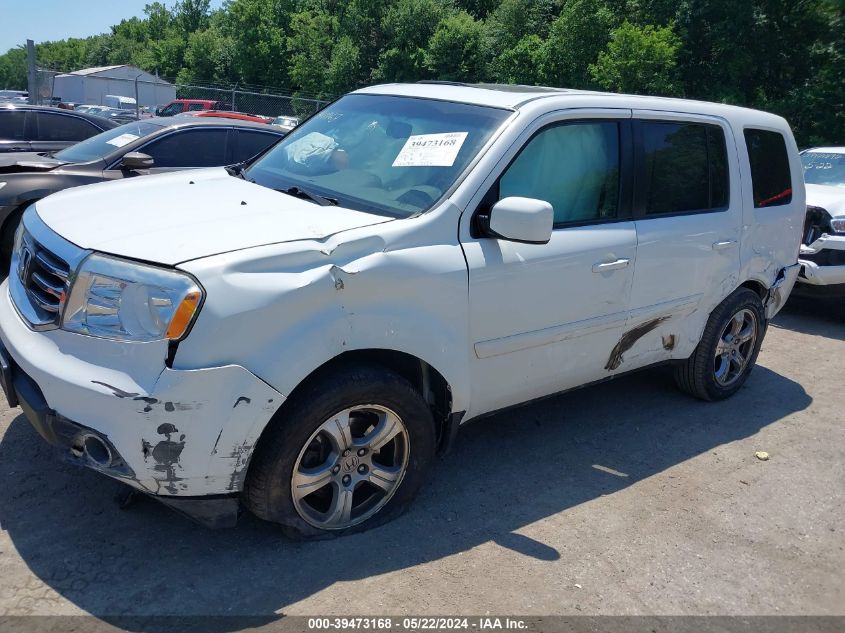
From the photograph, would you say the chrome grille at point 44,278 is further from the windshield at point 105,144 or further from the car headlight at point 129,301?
the windshield at point 105,144

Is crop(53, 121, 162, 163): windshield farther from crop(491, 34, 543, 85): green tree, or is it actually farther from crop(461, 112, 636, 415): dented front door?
crop(491, 34, 543, 85): green tree

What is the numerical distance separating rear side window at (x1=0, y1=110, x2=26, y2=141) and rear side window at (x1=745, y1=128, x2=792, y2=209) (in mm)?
9253

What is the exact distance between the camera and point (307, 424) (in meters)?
3.01

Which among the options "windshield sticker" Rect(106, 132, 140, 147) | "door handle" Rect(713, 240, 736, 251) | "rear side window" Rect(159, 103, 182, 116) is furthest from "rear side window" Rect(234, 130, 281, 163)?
"rear side window" Rect(159, 103, 182, 116)

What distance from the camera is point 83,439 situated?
2.82m

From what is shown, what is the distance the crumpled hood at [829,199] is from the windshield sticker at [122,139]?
6.85 m

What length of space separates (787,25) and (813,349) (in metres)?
17.9

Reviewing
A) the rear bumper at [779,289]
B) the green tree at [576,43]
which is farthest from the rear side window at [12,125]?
the green tree at [576,43]

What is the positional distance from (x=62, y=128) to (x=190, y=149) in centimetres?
400

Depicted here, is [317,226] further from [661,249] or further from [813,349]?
[813,349]

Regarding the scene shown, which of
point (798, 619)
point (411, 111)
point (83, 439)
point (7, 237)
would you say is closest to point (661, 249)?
point (411, 111)

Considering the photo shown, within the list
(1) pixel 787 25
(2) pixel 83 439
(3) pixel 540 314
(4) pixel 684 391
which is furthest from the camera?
(1) pixel 787 25

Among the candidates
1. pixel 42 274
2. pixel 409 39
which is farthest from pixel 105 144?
pixel 409 39

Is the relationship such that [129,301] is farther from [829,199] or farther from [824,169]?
[824,169]
